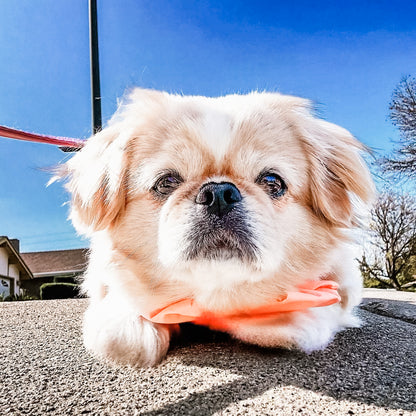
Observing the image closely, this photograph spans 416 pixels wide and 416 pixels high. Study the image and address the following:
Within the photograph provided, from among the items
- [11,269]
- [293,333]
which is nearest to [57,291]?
[293,333]

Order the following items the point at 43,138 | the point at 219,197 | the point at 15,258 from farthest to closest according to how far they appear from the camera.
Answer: the point at 15,258
the point at 43,138
the point at 219,197

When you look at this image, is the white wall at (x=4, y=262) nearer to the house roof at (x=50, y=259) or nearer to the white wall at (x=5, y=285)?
the white wall at (x=5, y=285)

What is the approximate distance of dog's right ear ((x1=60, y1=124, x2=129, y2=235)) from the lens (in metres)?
2.05

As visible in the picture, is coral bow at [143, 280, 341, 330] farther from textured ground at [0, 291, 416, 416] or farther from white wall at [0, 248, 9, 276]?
white wall at [0, 248, 9, 276]

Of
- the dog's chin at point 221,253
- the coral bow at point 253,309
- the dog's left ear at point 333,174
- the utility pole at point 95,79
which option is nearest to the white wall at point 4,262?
the utility pole at point 95,79

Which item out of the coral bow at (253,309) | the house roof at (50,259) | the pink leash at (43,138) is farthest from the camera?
the house roof at (50,259)

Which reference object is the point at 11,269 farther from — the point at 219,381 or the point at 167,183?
the point at 219,381

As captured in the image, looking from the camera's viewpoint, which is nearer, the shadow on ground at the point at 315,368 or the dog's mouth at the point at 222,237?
the shadow on ground at the point at 315,368

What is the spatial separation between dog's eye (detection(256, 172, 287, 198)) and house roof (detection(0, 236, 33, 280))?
19.5m

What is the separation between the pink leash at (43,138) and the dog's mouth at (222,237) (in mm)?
1505

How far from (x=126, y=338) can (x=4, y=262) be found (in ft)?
70.2

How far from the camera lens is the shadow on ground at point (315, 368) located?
1375 mm

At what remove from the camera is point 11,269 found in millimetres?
21906

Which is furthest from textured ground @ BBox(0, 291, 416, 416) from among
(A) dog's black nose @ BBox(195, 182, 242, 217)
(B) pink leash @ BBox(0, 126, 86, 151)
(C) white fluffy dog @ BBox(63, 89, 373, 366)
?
(B) pink leash @ BBox(0, 126, 86, 151)
